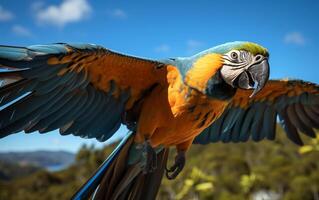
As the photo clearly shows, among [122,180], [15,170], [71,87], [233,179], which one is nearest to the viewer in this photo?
[71,87]

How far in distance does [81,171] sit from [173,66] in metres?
24.8

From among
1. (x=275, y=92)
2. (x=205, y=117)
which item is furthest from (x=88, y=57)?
(x=275, y=92)

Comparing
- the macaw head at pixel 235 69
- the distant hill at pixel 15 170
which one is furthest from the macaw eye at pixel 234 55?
the distant hill at pixel 15 170

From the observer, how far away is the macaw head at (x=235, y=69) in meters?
2.17

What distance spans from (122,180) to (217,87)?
1.06 metres

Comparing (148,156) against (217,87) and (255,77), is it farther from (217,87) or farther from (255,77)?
(255,77)

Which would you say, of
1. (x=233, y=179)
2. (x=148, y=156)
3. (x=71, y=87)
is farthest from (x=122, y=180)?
(x=233, y=179)

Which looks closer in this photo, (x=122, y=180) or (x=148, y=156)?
(x=148, y=156)

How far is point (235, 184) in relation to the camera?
25156mm

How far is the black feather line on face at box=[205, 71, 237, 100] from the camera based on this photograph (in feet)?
7.20

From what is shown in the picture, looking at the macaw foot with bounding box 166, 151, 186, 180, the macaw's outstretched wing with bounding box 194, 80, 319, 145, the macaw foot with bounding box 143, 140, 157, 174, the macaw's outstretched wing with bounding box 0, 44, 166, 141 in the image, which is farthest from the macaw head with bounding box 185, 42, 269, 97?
the macaw's outstretched wing with bounding box 194, 80, 319, 145

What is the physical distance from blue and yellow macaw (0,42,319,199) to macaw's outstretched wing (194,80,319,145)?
1.06 ft

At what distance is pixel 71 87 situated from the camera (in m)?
2.30

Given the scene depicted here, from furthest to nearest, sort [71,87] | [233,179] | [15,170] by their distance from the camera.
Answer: [15,170], [233,179], [71,87]
